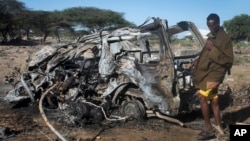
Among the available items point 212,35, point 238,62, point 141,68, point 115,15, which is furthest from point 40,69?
point 115,15

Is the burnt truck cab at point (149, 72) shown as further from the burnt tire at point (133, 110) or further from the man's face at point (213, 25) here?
the man's face at point (213, 25)

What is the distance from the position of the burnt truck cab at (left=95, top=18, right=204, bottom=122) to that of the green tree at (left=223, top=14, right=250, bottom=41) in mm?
43735

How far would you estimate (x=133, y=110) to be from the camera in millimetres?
7562

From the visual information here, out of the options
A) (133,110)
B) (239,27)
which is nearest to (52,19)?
(239,27)

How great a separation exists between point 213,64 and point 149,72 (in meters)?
1.27

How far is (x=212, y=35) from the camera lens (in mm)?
6543

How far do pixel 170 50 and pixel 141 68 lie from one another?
608mm

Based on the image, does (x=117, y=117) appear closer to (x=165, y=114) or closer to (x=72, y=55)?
(x=165, y=114)

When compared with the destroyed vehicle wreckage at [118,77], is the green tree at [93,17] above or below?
above

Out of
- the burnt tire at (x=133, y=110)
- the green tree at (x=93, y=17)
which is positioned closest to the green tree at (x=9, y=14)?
the green tree at (x=93, y=17)

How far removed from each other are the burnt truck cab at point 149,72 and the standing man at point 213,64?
0.62 meters

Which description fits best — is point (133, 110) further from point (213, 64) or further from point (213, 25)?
point (213, 25)

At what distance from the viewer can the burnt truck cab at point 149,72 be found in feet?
23.3

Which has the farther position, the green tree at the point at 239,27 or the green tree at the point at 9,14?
the green tree at the point at 239,27
